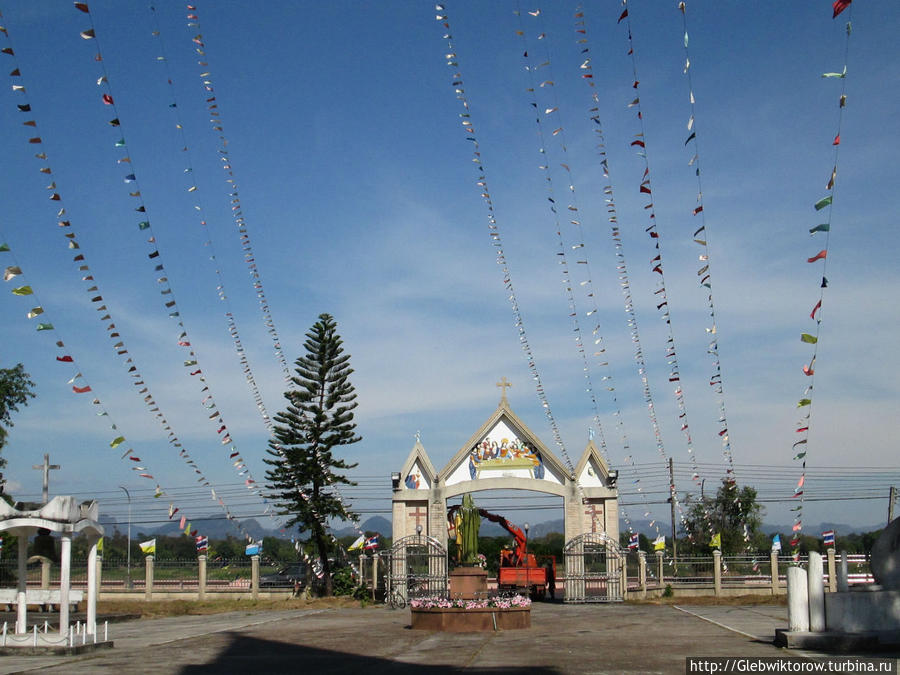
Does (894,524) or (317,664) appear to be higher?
(894,524)

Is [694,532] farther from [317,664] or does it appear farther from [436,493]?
[317,664]

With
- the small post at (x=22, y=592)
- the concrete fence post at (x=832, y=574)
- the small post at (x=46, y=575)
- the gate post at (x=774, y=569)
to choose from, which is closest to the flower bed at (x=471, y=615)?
the small post at (x=22, y=592)

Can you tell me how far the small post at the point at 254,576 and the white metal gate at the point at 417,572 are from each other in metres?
4.68

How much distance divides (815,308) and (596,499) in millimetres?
17823

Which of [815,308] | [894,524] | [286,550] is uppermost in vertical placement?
[815,308]

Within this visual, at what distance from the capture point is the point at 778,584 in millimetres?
28438

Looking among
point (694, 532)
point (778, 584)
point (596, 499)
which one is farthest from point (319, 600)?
point (694, 532)

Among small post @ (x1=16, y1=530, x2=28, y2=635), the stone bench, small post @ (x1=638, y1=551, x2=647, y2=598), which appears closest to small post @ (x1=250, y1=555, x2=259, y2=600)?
small post @ (x1=638, y1=551, x2=647, y2=598)

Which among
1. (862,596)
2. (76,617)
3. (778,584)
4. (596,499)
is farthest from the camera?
(596,499)

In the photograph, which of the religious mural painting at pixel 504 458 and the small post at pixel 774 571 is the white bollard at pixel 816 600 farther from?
the religious mural painting at pixel 504 458

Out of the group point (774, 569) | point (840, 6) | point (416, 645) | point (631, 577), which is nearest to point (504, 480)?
point (631, 577)

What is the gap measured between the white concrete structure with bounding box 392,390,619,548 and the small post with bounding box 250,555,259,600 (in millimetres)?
4727

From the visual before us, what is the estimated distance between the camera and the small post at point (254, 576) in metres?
30.0

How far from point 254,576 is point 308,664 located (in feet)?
59.9
